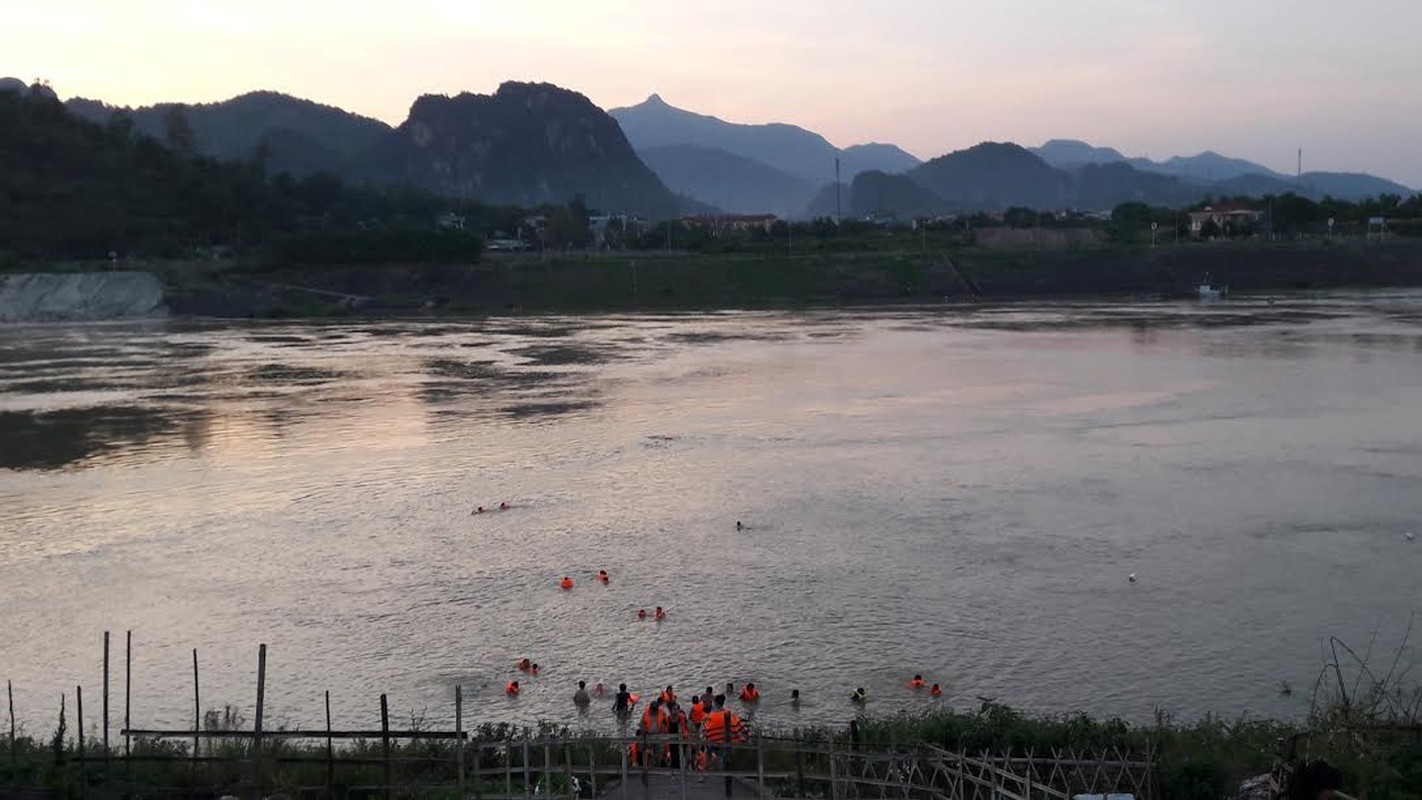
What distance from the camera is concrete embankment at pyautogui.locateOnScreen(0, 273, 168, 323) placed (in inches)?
3482

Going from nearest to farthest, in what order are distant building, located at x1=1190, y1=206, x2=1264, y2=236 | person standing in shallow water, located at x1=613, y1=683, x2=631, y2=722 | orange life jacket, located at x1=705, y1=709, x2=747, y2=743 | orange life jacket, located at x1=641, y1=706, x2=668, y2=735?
orange life jacket, located at x1=705, y1=709, x2=747, y2=743 < orange life jacket, located at x1=641, y1=706, x2=668, y2=735 < person standing in shallow water, located at x1=613, y1=683, x2=631, y2=722 < distant building, located at x1=1190, y1=206, x2=1264, y2=236

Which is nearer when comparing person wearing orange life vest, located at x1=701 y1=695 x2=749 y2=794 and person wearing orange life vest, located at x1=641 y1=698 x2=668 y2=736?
person wearing orange life vest, located at x1=701 y1=695 x2=749 y2=794

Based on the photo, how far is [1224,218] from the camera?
127 m

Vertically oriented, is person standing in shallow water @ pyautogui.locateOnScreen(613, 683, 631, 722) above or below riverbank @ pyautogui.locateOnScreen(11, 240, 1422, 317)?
below

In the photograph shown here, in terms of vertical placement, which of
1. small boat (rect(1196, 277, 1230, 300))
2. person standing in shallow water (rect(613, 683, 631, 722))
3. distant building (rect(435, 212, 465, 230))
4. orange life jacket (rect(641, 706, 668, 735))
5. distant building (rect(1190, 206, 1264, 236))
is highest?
distant building (rect(435, 212, 465, 230))

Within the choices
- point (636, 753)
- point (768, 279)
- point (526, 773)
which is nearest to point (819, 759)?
point (636, 753)

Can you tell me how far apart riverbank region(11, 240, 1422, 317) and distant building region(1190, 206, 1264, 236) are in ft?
57.0

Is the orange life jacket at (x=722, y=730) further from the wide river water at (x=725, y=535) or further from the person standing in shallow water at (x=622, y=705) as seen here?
the person standing in shallow water at (x=622, y=705)

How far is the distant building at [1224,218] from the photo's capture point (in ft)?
387

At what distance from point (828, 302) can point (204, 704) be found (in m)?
79.1

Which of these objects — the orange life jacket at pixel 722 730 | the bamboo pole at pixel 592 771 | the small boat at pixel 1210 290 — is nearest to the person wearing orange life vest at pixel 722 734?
the orange life jacket at pixel 722 730

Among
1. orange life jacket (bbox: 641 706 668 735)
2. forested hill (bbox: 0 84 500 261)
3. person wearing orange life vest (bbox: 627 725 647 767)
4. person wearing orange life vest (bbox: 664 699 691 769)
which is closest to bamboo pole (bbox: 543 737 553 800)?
person wearing orange life vest (bbox: 627 725 647 767)

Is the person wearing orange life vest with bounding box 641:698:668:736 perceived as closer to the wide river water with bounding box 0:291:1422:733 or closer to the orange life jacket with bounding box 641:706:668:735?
the orange life jacket with bounding box 641:706:668:735

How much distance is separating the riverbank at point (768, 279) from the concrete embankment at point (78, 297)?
1.82 m
